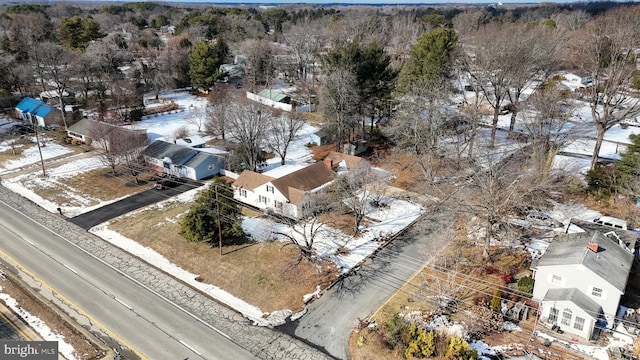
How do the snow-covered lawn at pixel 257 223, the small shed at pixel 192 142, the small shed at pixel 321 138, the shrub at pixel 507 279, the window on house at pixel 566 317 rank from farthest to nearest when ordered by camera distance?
1. the small shed at pixel 321 138
2. the small shed at pixel 192 142
3. the snow-covered lawn at pixel 257 223
4. the shrub at pixel 507 279
5. the window on house at pixel 566 317

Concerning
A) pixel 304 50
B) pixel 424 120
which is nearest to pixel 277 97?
pixel 304 50

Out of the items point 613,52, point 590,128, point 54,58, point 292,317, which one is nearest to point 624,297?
point 292,317

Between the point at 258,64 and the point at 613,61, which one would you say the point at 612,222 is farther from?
the point at 258,64

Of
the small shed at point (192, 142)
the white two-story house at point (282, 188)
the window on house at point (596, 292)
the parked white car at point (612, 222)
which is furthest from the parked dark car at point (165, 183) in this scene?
the parked white car at point (612, 222)

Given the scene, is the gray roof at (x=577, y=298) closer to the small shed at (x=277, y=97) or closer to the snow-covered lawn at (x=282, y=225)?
the snow-covered lawn at (x=282, y=225)

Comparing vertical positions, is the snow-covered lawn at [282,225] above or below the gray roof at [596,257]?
below

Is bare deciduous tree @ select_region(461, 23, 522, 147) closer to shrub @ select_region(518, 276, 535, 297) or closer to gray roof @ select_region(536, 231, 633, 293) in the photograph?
gray roof @ select_region(536, 231, 633, 293)
